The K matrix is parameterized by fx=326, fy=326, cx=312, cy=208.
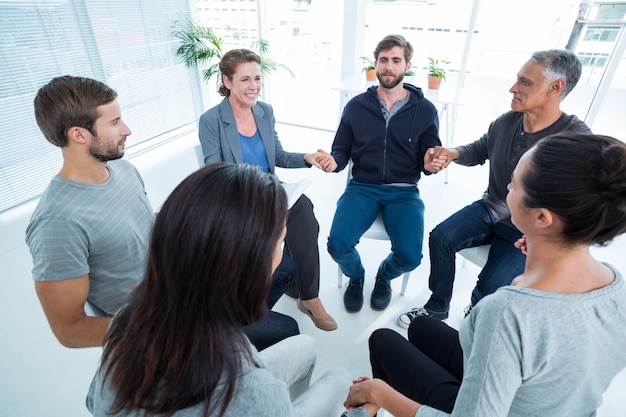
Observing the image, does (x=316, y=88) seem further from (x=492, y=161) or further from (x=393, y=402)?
(x=393, y=402)

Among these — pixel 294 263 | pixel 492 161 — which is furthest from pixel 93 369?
pixel 492 161

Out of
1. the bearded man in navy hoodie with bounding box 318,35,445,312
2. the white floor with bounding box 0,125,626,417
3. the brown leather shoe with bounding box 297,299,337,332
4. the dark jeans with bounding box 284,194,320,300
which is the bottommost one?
the white floor with bounding box 0,125,626,417

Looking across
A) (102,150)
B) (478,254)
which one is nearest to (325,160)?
(478,254)

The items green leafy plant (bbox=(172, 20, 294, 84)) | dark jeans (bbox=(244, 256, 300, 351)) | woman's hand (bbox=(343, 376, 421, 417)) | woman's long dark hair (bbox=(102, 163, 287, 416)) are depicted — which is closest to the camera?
woman's long dark hair (bbox=(102, 163, 287, 416))

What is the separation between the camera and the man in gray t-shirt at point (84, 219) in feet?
3.03

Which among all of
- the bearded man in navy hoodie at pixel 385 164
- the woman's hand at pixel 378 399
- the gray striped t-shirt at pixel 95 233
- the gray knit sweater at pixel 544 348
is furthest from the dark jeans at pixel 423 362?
the gray striped t-shirt at pixel 95 233

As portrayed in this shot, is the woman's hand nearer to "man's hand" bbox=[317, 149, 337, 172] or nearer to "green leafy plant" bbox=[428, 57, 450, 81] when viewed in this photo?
"man's hand" bbox=[317, 149, 337, 172]

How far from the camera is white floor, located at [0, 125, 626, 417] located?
139cm

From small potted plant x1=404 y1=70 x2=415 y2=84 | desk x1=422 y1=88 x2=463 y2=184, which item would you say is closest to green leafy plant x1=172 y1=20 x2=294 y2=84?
small potted plant x1=404 y1=70 x2=415 y2=84

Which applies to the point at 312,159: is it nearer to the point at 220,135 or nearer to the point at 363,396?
the point at 220,135

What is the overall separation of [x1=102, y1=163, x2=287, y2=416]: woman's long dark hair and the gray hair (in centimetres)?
154

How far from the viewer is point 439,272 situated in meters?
1.65

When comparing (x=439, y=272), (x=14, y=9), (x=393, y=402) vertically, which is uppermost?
(x=14, y=9)

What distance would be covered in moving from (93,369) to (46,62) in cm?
264
